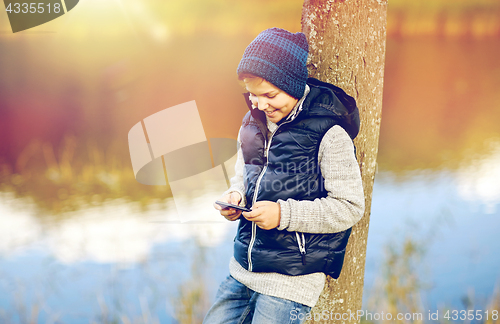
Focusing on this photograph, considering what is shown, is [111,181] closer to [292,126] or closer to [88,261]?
[88,261]

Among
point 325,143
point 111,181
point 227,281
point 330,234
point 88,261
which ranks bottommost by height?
point 88,261

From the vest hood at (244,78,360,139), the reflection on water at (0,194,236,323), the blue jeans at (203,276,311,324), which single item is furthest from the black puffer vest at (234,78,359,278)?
the reflection on water at (0,194,236,323)

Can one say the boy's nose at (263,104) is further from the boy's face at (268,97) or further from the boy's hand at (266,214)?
the boy's hand at (266,214)

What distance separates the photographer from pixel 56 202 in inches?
171

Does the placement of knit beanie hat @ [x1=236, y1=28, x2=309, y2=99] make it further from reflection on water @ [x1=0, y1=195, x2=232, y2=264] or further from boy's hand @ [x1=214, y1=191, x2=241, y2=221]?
reflection on water @ [x1=0, y1=195, x2=232, y2=264]

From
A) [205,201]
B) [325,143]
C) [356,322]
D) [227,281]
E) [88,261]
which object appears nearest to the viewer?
[325,143]

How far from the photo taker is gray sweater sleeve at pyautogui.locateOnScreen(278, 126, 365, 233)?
125cm

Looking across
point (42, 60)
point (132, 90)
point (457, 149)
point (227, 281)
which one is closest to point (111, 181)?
point (132, 90)

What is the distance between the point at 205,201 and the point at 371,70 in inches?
103

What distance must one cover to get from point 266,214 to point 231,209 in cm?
21

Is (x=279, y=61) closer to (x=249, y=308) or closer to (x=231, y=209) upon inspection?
(x=231, y=209)

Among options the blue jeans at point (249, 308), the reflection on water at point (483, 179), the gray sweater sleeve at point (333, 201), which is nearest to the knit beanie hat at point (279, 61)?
the gray sweater sleeve at point (333, 201)

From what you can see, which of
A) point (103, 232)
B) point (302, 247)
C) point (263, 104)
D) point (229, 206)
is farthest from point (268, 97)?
point (103, 232)

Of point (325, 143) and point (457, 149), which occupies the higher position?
point (325, 143)
